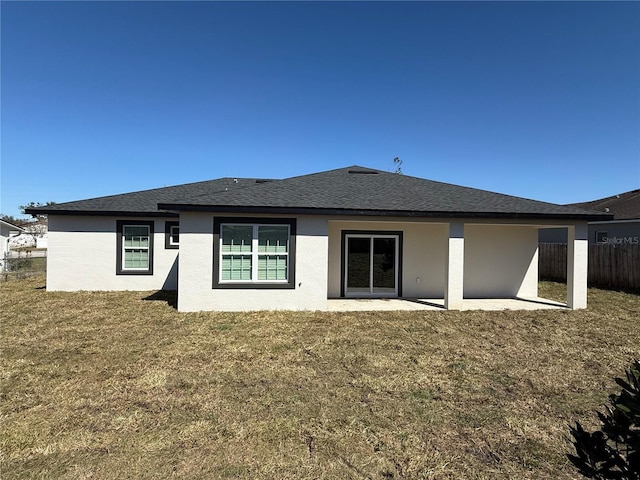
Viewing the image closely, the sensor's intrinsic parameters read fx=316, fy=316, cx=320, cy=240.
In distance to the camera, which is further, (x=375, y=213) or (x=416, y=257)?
(x=416, y=257)

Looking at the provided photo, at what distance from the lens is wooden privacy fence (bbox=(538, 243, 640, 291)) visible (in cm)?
1335

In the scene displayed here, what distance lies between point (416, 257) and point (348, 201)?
11.9ft

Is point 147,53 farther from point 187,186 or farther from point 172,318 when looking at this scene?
point 172,318

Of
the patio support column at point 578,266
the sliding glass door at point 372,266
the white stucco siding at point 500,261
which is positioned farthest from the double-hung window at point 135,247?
the patio support column at point 578,266

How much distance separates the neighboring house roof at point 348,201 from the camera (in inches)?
351

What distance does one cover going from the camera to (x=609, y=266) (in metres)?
14.2

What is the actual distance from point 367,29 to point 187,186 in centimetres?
1035

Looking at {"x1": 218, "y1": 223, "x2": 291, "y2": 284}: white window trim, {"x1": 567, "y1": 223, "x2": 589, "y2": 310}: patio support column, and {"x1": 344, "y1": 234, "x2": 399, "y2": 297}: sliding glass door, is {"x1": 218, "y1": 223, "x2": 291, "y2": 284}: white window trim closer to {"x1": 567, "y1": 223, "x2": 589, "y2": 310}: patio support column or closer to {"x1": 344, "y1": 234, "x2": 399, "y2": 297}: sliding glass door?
{"x1": 344, "y1": 234, "x2": 399, "y2": 297}: sliding glass door

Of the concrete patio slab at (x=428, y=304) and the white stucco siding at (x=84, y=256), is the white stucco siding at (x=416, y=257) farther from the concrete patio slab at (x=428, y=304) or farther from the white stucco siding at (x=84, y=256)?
the white stucco siding at (x=84, y=256)

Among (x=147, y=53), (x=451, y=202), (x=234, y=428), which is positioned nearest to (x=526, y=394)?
(x=234, y=428)

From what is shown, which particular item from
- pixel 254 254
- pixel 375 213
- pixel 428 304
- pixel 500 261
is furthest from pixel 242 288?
pixel 500 261

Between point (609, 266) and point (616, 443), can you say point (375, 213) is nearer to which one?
point (616, 443)

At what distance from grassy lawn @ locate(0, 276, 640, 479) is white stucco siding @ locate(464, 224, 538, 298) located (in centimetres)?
361

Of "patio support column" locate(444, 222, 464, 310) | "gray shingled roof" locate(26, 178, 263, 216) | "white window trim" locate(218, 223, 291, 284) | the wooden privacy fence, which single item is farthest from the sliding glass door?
the wooden privacy fence
